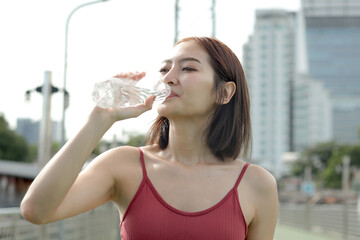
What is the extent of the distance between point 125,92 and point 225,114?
18.0 inches

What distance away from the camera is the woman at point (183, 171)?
5.93ft

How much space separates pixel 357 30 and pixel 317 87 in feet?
79.7

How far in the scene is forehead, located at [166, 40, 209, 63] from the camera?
2.11 m

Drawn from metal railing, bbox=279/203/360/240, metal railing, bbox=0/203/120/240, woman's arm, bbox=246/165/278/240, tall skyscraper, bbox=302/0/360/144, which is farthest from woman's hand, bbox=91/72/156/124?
tall skyscraper, bbox=302/0/360/144

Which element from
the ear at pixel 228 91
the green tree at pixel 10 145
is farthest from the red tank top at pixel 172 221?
the green tree at pixel 10 145

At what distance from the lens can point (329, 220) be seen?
16.2 metres

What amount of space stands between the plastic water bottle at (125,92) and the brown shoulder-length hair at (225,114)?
0.24 metres

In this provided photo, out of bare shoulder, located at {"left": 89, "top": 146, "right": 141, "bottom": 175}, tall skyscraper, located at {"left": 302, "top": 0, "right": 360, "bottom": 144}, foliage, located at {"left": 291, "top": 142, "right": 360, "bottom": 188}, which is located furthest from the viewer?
tall skyscraper, located at {"left": 302, "top": 0, "right": 360, "bottom": 144}

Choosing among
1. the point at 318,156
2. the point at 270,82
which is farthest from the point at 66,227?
the point at 270,82

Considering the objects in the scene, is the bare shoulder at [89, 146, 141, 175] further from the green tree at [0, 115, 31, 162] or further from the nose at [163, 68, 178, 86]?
the green tree at [0, 115, 31, 162]

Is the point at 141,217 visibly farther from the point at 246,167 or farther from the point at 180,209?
the point at 246,167

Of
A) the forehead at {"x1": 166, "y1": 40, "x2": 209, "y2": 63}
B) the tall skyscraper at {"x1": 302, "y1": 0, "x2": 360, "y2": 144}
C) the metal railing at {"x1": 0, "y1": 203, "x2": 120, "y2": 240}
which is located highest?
the forehead at {"x1": 166, "y1": 40, "x2": 209, "y2": 63}

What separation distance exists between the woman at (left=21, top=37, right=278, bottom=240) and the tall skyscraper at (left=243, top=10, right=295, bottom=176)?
138766 mm

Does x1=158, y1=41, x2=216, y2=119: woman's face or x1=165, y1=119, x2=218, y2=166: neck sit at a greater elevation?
x1=158, y1=41, x2=216, y2=119: woman's face
